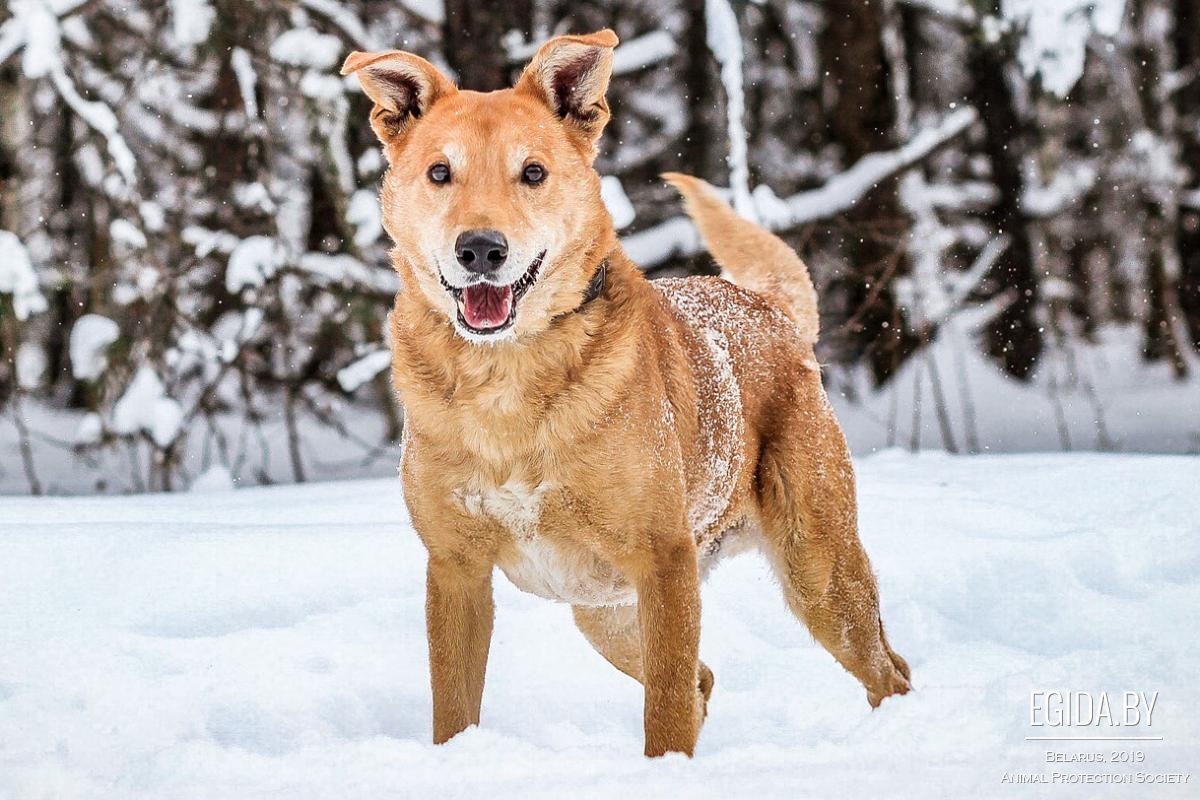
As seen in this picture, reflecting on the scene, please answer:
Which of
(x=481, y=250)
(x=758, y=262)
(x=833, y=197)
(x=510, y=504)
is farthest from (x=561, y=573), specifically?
(x=833, y=197)

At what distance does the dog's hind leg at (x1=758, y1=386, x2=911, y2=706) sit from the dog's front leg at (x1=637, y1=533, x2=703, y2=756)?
2.48 ft

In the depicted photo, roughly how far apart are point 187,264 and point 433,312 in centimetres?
643

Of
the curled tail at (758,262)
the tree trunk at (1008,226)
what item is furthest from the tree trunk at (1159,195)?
the curled tail at (758,262)

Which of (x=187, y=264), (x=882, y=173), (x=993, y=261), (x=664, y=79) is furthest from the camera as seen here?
(x=664, y=79)

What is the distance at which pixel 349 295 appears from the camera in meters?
9.72

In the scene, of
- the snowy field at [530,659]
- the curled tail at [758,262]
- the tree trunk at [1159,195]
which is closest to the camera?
the snowy field at [530,659]

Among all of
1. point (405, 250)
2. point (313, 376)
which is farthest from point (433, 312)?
point (313, 376)

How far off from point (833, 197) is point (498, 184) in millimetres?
Answer: 7192

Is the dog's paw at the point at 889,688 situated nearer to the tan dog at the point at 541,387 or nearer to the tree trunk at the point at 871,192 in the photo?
the tan dog at the point at 541,387

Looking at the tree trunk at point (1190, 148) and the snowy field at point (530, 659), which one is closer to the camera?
the snowy field at point (530, 659)

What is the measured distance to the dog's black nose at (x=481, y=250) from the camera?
3287 mm

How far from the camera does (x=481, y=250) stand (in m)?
3.29

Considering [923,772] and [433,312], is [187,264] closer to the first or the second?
[433,312]

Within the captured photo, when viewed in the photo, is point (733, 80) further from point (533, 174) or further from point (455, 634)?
point (455, 634)
